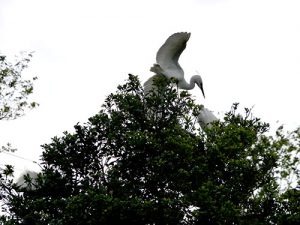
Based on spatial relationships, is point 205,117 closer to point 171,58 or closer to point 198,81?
point 171,58

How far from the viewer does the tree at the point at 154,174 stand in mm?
8430

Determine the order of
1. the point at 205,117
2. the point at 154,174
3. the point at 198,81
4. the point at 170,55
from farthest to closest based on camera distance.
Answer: the point at 198,81
the point at 170,55
the point at 205,117
the point at 154,174

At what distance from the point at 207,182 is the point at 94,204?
163cm

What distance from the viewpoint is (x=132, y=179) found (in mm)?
9117

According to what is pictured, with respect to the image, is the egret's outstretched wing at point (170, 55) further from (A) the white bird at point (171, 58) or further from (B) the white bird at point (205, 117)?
(B) the white bird at point (205, 117)

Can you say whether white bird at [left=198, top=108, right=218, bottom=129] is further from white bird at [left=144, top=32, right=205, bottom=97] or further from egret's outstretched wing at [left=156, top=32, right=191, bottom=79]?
egret's outstretched wing at [left=156, top=32, right=191, bottom=79]

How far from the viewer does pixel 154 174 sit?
8906mm

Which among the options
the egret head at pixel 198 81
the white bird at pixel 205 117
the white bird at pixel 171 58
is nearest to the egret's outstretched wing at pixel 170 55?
the white bird at pixel 171 58

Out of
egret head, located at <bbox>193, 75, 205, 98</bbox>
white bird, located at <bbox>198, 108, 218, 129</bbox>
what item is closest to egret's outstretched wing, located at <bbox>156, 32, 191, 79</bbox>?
egret head, located at <bbox>193, 75, 205, 98</bbox>

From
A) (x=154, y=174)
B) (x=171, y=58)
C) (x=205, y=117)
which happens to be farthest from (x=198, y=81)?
(x=154, y=174)

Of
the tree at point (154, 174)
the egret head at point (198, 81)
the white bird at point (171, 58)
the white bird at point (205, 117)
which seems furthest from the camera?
the egret head at point (198, 81)

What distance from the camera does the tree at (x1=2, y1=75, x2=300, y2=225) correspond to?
8.43 meters

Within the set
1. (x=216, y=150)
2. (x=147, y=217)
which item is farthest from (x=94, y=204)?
(x=216, y=150)

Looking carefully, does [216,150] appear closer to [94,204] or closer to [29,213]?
[94,204]
